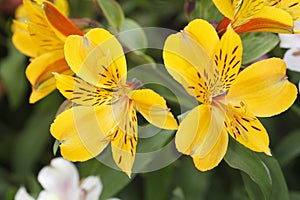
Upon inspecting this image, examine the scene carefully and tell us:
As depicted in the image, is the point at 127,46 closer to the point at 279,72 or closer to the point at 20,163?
the point at 279,72

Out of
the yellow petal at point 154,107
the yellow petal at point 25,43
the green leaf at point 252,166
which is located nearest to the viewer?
the yellow petal at point 154,107

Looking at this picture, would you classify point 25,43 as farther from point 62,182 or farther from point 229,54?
point 229,54

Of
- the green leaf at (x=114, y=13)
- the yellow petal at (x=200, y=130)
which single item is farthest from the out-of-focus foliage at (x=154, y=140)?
the yellow petal at (x=200, y=130)

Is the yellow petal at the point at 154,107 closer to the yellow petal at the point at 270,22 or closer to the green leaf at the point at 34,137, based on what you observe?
the yellow petal at the point at 270,22

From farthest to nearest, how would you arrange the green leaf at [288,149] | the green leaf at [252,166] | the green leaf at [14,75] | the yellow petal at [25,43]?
the green leaf at [14,75] → the green leaf at [288,149] → the yellow petal at [25,43] → the green leaf at [252,166]

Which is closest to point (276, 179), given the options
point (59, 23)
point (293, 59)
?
point (293, 59)

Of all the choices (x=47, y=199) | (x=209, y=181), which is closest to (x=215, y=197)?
(x=209, y=181)
